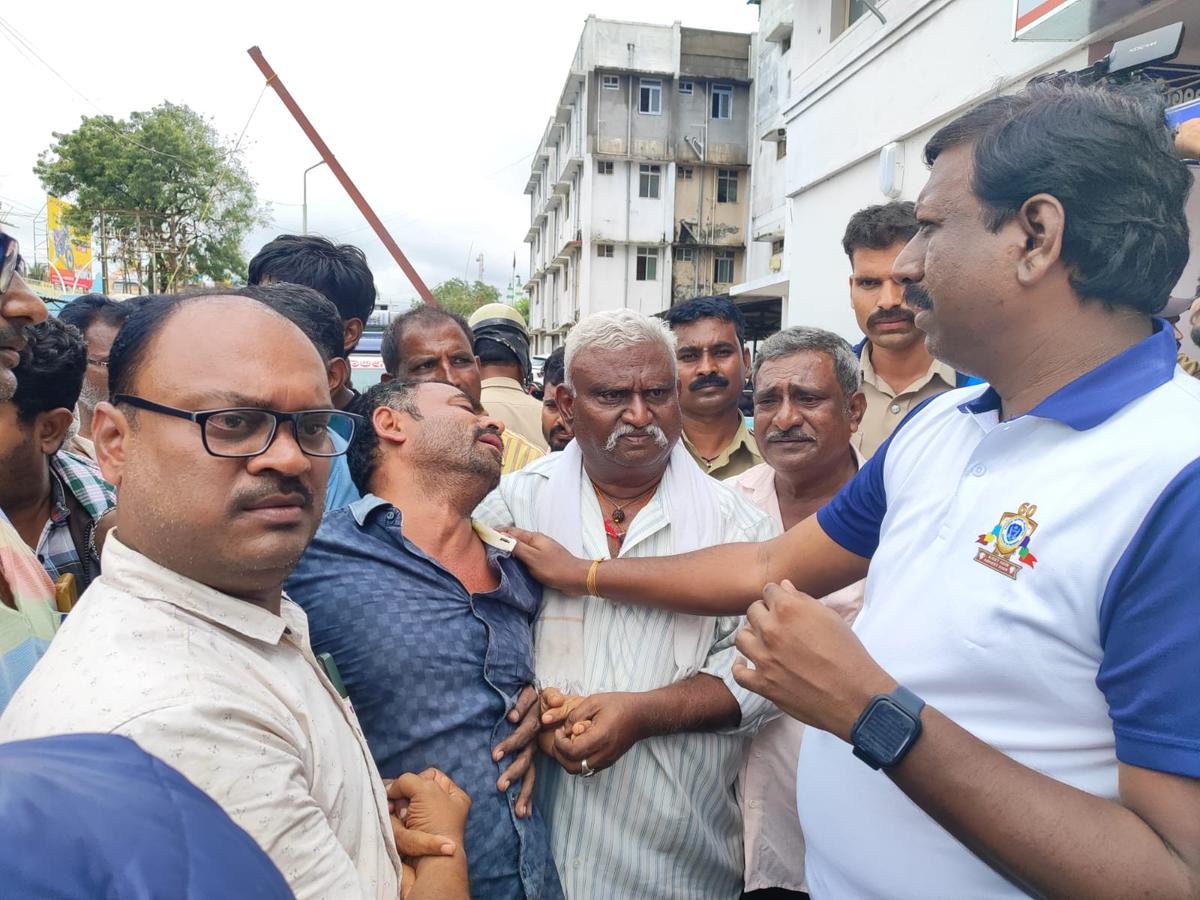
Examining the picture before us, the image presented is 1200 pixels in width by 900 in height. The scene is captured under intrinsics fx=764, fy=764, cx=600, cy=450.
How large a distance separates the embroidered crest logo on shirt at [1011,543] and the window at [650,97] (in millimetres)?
33145

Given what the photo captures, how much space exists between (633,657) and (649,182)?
106ft

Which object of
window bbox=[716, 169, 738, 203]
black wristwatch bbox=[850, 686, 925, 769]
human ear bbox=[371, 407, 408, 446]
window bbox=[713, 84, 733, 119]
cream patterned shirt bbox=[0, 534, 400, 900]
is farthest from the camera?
window bbox=[716, 169, 738, 203]

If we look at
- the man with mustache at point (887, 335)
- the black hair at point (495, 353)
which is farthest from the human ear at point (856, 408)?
the black hair at point (495, 353)

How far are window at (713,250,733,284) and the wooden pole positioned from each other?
74.2ft

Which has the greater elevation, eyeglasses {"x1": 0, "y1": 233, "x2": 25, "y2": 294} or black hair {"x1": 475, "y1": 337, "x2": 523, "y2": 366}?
eyeglasses {"x1": 0, "y1": 233, "x2": 25, "y2": 294}

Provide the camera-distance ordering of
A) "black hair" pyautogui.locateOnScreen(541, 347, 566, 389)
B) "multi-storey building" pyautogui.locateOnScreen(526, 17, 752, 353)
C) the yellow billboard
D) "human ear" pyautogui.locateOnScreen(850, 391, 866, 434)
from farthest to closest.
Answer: "multi-storey building" pyautogui.locateOnScreen(526, 17, 752, 353) < the yellow billboard < "black hair" pyautogui.locateOnScreen(541, 347, 566, 389) < "human ear" pyautogui.locateOnScreen(850, 391, 866, 434)

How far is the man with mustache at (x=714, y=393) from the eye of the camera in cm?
388

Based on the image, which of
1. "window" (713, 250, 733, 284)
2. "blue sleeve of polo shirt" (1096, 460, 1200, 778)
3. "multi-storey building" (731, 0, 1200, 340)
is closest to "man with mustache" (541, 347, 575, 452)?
"blue sleeve of polo shirt" (1096, 460, 1200, 778)

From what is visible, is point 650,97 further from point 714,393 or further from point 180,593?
point 180,593

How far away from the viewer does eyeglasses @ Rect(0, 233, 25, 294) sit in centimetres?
178

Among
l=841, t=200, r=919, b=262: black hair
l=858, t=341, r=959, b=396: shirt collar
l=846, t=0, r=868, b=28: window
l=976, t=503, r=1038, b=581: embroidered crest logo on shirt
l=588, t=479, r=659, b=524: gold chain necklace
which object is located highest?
l=846, t=0, r=868, b=28: window

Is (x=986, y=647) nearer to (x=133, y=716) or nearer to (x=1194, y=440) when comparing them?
(x=1194, y=440)

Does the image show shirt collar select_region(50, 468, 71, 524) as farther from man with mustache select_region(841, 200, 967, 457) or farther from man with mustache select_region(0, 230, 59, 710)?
man with mustache select_region(841, 200, 967, 457)

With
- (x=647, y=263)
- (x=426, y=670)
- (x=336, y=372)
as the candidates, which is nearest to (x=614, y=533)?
(x=426, y=670)
